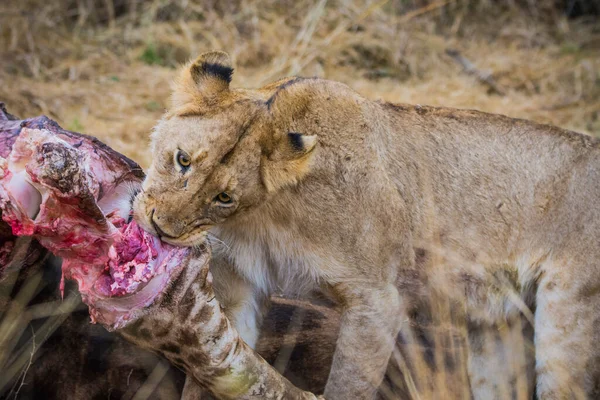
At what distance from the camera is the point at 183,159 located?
293 centimetres

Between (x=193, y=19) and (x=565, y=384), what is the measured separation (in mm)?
6667

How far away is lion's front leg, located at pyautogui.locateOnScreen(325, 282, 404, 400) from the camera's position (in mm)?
3293

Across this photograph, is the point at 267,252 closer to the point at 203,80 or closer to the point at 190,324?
the point at 203,80

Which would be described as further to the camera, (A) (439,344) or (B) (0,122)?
(A) (439,344)

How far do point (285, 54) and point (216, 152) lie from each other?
221 inches

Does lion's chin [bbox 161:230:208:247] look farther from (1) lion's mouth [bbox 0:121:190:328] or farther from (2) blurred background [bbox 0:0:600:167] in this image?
(2) blurred background [bbox 0:0:600:167]

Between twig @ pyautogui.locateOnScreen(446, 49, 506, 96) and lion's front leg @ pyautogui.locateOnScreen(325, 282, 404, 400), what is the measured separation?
5.57 m

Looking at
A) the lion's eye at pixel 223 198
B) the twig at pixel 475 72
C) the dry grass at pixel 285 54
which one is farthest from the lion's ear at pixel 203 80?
the twig at pixel 475 72

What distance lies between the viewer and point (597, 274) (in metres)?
3.67

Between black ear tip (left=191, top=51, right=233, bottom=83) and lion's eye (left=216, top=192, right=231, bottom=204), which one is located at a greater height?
black ear tip (left=191, top=51, right=233, bottom=83)

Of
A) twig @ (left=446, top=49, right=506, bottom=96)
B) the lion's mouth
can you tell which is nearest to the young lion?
the lion's mouth

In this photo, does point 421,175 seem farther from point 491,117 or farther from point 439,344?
point 439,344

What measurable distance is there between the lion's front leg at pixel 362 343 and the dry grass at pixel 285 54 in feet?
13.4

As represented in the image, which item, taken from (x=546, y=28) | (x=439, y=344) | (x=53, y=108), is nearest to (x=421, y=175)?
(x=439, y=344)
